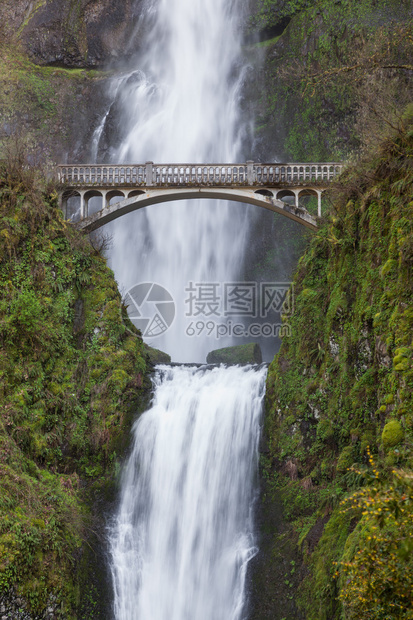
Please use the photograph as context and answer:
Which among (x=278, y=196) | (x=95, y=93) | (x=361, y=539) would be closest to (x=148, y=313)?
(x=278, y=196)

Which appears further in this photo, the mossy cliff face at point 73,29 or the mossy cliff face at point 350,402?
the mossy cliff face at point 73,29

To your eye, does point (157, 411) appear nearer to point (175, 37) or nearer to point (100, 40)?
point (175, 37)

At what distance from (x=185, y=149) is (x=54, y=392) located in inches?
716

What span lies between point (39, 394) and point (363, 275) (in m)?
8.57

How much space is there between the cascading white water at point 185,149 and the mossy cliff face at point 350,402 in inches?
507

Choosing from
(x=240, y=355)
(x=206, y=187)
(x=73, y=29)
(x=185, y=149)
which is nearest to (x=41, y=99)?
(x=73, y=29)

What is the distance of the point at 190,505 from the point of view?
1307 cm

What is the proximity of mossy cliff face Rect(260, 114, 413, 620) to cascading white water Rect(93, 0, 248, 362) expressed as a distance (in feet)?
42.3

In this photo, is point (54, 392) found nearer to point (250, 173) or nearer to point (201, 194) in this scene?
point (201, 194)

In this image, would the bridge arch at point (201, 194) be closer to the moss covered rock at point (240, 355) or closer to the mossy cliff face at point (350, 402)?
the mossy cliff face at point (350, 402)

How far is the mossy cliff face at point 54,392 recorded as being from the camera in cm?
1081

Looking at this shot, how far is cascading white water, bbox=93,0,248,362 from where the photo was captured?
28.2 meters

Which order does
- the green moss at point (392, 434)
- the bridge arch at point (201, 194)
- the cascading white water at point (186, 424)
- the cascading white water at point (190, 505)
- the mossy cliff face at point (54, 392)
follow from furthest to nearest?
the bridge arch at point (201, 194)
the cascading white water at point (186, 424)
the cascading white water at point (190, 505)
the mossy cliff face at point (54, 392)
the green moss at point (392, 434)

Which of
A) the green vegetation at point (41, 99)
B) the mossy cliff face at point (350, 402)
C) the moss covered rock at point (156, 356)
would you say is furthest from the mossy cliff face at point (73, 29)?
the mossy cliff face at point (350, 402)
